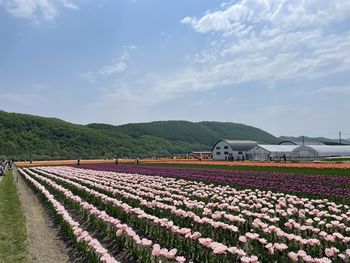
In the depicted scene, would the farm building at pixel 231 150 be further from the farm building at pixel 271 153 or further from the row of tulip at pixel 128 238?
the row of tulip at pixel 128 238

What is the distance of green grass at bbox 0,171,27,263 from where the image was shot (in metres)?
8.56

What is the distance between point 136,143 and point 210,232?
490 ft

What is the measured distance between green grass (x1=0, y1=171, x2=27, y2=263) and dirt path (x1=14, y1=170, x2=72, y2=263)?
19 centimetres

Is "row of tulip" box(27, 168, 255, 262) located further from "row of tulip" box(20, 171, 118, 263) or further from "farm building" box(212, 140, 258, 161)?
"farm building" box(212, 140, 258, 161)

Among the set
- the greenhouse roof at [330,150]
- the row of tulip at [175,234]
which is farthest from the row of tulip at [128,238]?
the greenhouse roof at [330,150]

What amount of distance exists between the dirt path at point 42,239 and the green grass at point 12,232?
189 millimetres

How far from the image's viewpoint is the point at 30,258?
8320mm

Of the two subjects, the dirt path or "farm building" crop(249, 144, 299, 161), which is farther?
"farm building" crop(249, 144, 299, 161)

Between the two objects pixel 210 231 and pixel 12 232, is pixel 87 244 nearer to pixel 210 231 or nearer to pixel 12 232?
pixel 210 231

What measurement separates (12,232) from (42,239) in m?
1.36

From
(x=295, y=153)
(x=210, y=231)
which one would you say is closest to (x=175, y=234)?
(x=210, y=231)

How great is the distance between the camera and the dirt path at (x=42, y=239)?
847 centimetres

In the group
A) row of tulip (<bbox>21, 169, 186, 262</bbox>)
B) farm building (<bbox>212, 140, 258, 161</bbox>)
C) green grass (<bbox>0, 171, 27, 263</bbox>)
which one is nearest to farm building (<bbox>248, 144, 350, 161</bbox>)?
farm building (<bbox>212, 140, 258, 161</bbox>)

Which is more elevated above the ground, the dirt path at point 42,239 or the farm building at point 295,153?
the farm building at point 295,153
